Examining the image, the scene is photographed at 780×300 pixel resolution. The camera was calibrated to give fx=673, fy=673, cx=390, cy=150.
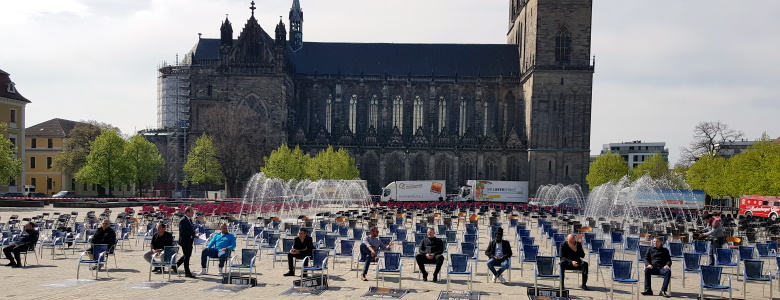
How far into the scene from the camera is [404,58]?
270 ft

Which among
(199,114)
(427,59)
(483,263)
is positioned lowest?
(483,263)

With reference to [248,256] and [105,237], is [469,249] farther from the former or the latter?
[105,237]

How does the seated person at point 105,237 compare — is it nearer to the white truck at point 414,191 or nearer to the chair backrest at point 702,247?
the chair backrest at point 702,247

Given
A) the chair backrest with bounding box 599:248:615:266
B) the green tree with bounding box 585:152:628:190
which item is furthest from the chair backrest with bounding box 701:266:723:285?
the green tree with bounding box 585:152:628:190

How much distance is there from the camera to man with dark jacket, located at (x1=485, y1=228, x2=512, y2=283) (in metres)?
15.4

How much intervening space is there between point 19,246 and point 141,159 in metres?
49.2

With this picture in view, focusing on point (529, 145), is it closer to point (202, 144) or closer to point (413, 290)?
point (202, 144)

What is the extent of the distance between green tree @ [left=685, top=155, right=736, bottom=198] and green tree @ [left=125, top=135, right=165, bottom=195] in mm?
51548

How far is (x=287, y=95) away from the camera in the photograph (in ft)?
245

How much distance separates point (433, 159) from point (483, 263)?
5699 cm

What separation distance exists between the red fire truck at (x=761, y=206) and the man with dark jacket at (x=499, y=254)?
37.3 metres

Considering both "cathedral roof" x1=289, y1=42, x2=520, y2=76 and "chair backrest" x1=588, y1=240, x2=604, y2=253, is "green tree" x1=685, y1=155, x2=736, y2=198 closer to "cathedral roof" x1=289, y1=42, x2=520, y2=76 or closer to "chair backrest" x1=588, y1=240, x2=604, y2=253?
"cathedral roof" x1=289, y1=42, x2=520, y2=76

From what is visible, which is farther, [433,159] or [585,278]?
[433,159]

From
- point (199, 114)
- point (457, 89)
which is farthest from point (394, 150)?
point (199, 114)
